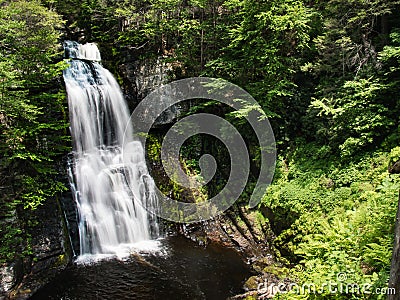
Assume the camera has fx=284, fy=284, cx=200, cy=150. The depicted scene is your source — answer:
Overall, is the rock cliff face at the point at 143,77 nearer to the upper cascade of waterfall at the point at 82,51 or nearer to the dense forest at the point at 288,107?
the dense forest at the point at 288,107

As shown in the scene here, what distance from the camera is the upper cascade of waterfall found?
40.3 ft

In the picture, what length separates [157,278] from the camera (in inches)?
305

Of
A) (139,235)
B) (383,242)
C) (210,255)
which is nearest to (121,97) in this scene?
(139,235)

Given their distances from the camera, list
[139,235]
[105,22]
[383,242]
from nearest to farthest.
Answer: [383,242] → [139,235] → [105,22]

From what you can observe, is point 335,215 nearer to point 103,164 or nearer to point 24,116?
point 103,164

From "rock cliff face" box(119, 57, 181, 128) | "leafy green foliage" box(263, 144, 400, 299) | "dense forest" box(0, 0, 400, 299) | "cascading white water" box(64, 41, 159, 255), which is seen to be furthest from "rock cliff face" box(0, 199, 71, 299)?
"leafy green foliage" box(263, 144, 400, 299)

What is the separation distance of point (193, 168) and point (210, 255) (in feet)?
13.9

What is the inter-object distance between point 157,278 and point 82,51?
10252mm

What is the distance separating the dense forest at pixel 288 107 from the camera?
24.4 ft

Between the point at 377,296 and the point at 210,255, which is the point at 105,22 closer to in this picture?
the point at 210,255

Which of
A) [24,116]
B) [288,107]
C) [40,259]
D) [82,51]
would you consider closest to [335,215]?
[288,107]

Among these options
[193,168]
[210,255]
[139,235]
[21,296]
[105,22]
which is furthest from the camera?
[105,22]

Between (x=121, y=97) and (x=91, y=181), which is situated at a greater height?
(x=121, y=97)

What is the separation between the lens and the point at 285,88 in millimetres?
11133
